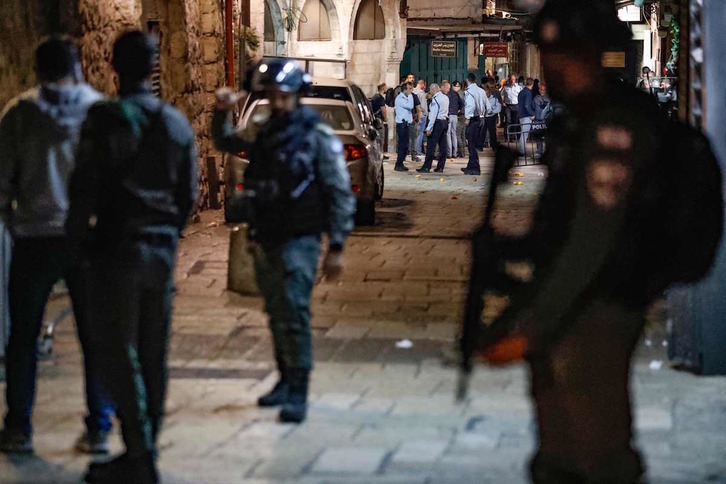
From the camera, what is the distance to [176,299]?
10.5 m

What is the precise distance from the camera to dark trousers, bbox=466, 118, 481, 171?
24.7m

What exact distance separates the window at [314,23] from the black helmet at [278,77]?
25.2m

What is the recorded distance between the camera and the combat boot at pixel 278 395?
6.99 meters

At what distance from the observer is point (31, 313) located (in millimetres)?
5949

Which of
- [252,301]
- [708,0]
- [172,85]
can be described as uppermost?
[708,0]

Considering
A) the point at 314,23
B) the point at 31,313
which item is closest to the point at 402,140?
the point at 314,23

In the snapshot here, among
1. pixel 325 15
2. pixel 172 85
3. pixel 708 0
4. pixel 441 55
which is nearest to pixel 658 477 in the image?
pixel 708 0

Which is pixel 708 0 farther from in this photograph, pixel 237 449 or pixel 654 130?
pixel 654 130

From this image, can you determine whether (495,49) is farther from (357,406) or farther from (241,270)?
(357,406)

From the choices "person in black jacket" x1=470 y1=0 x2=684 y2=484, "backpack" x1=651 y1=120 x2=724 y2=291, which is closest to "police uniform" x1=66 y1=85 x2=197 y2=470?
"person in black jacket" x1=470 y1=0 x2=684 y2=484

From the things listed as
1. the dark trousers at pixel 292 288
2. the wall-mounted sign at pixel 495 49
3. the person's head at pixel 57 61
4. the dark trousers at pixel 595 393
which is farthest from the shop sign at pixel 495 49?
the dark trousers at pixel 595 393

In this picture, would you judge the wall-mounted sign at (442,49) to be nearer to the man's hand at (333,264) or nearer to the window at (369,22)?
the window at (369,22)

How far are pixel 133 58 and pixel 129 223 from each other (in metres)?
0.68

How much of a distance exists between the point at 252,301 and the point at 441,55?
30.3 metres
